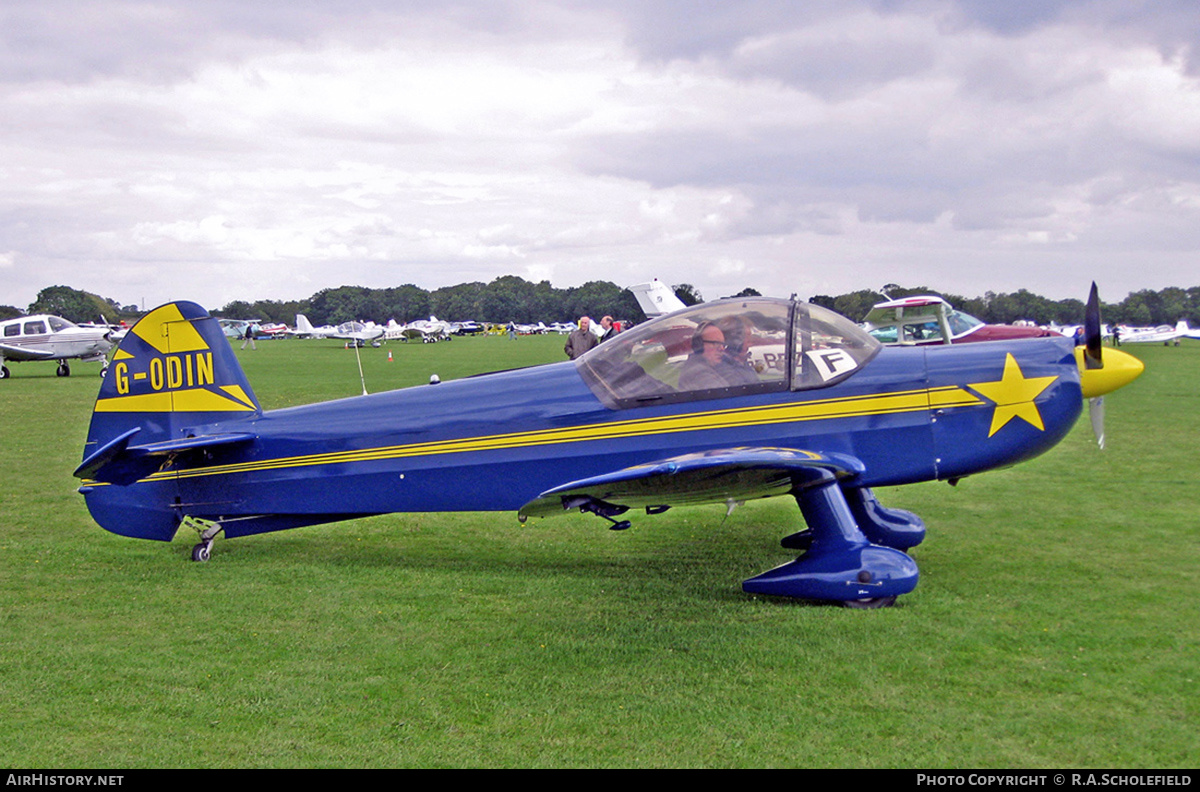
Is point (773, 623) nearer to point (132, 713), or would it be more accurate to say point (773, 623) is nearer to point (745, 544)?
point (745, 544)

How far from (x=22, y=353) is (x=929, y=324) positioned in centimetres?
2946

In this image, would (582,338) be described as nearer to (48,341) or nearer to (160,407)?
(160,407)

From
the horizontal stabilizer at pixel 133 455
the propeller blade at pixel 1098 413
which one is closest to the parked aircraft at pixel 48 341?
the horizontal stabilizer at pixel 133 455

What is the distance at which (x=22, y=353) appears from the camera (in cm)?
3025

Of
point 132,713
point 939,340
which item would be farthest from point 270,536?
point 939,340

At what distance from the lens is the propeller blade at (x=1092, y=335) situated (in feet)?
18.1

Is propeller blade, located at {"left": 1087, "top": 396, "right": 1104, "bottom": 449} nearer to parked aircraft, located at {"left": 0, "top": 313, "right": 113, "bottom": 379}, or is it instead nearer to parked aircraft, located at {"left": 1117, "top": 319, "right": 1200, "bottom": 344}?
parked aircraft, located at {"left": 0, "top": 313, "right": 113, "bottom": 379}

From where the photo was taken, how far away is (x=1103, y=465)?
10398 mm

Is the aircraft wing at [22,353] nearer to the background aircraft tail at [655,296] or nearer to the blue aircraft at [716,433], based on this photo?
the background aircraft tail at [655,296]

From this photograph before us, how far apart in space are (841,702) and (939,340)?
57.2 feet

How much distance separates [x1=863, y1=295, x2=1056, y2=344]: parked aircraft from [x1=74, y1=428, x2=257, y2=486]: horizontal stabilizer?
1611 centimetres

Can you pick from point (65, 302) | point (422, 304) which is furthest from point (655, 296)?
point (422, 304)

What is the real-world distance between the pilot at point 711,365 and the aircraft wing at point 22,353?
102ft

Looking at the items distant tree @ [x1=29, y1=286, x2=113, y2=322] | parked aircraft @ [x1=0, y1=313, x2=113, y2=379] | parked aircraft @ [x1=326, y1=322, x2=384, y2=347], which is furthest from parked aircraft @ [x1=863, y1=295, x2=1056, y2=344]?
distant tree @ [x1=29, y1=286, x2=113, y2=322]
